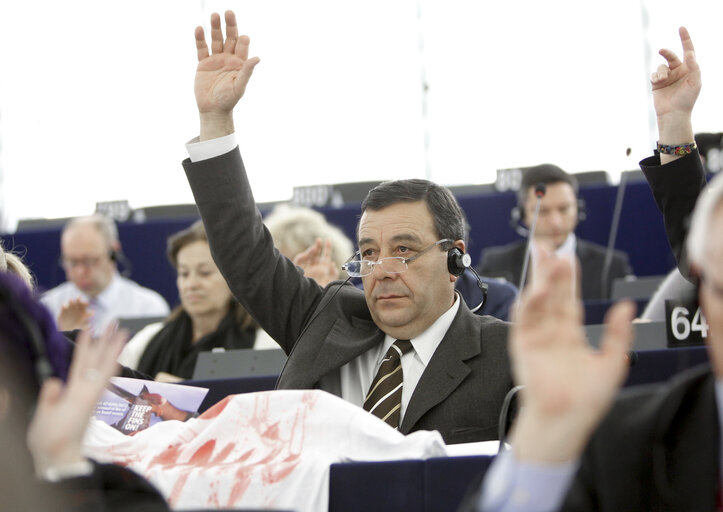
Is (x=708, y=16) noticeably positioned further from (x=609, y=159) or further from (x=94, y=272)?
(x=94, y=272)

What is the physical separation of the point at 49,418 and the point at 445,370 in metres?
1.36

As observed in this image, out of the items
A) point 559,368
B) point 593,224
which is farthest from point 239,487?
point 593,224

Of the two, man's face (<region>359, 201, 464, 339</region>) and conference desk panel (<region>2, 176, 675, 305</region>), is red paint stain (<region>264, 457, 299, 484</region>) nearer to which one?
man's face (<region>359, 201, 464, 339</region>)

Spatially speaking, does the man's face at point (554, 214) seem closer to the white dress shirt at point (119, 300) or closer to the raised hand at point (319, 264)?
the raised hand at point (319, 264)

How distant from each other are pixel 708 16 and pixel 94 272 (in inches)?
164

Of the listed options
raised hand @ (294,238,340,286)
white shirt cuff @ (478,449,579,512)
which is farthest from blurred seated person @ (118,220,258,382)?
white shirt cuff @ (478,449,579,512)

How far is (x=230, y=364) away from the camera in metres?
3.37

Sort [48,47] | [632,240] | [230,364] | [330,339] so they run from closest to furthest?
[330,339] → [230,364] → [632,240] → [48,47]

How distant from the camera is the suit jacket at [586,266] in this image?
5246 millimetres

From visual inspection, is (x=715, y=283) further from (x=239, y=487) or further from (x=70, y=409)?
(x=239, y=487)

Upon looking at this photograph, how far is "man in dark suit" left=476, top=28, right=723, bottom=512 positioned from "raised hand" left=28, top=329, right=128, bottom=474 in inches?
18.2

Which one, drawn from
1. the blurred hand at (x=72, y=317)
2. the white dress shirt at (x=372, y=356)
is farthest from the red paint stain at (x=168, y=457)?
the blurred hand at (x=72, y=317)

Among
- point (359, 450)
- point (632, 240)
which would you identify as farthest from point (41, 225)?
point (359, 450)

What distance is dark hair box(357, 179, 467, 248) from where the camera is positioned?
8.89ft
